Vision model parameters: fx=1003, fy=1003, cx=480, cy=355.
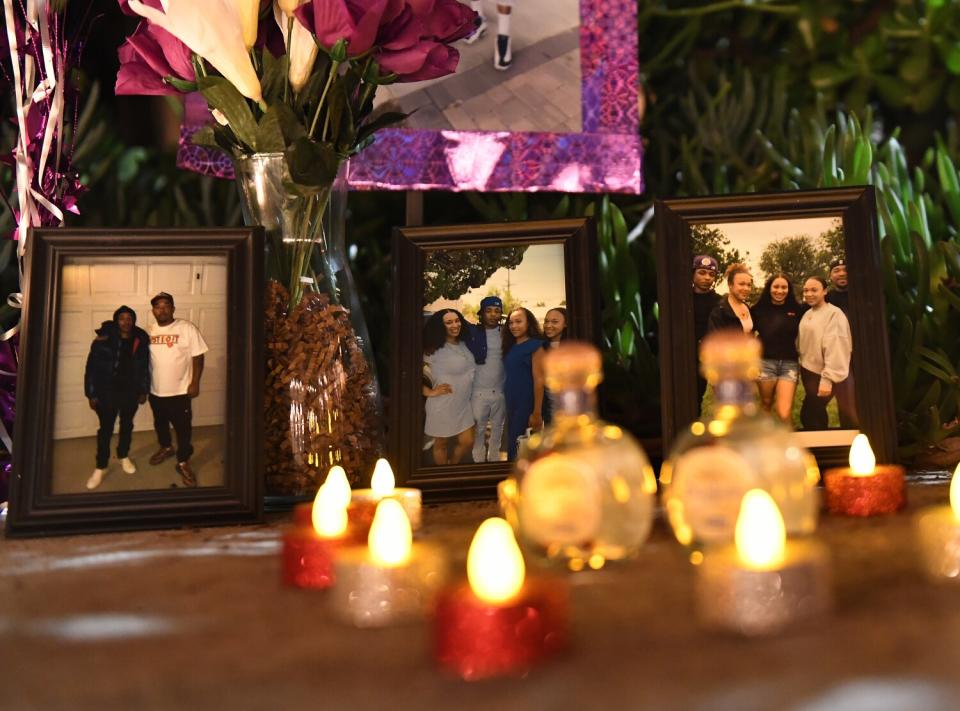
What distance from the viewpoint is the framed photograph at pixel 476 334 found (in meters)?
0.80

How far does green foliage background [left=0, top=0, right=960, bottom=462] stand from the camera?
962 millimetres

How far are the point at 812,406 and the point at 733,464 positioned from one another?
0.90 feet

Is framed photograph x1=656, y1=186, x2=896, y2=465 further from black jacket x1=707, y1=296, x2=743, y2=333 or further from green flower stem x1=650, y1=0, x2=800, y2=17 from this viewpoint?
green flower stem x1=650, y1=0, x2=800, y2=17

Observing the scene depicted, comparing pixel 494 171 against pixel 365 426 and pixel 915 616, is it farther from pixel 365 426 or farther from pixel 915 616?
pixel 915 616

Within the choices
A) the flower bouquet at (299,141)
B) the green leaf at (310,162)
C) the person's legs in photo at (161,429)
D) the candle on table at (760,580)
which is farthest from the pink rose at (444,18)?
the candle on table at (760,580)

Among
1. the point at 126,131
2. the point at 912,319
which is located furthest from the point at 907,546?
the point at 126,131

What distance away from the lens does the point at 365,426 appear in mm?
801

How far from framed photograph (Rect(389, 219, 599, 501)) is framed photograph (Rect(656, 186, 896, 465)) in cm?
8

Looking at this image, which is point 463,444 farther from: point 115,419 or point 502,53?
point 502,53

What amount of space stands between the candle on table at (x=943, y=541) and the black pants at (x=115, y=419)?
21.2 inches

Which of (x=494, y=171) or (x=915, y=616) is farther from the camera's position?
(x=494, y=171)

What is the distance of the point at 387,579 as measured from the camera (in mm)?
480

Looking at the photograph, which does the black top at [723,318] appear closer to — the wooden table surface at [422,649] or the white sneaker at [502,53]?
the wooden table surface at [422,649]

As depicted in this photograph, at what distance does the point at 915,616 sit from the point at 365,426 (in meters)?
0.45
